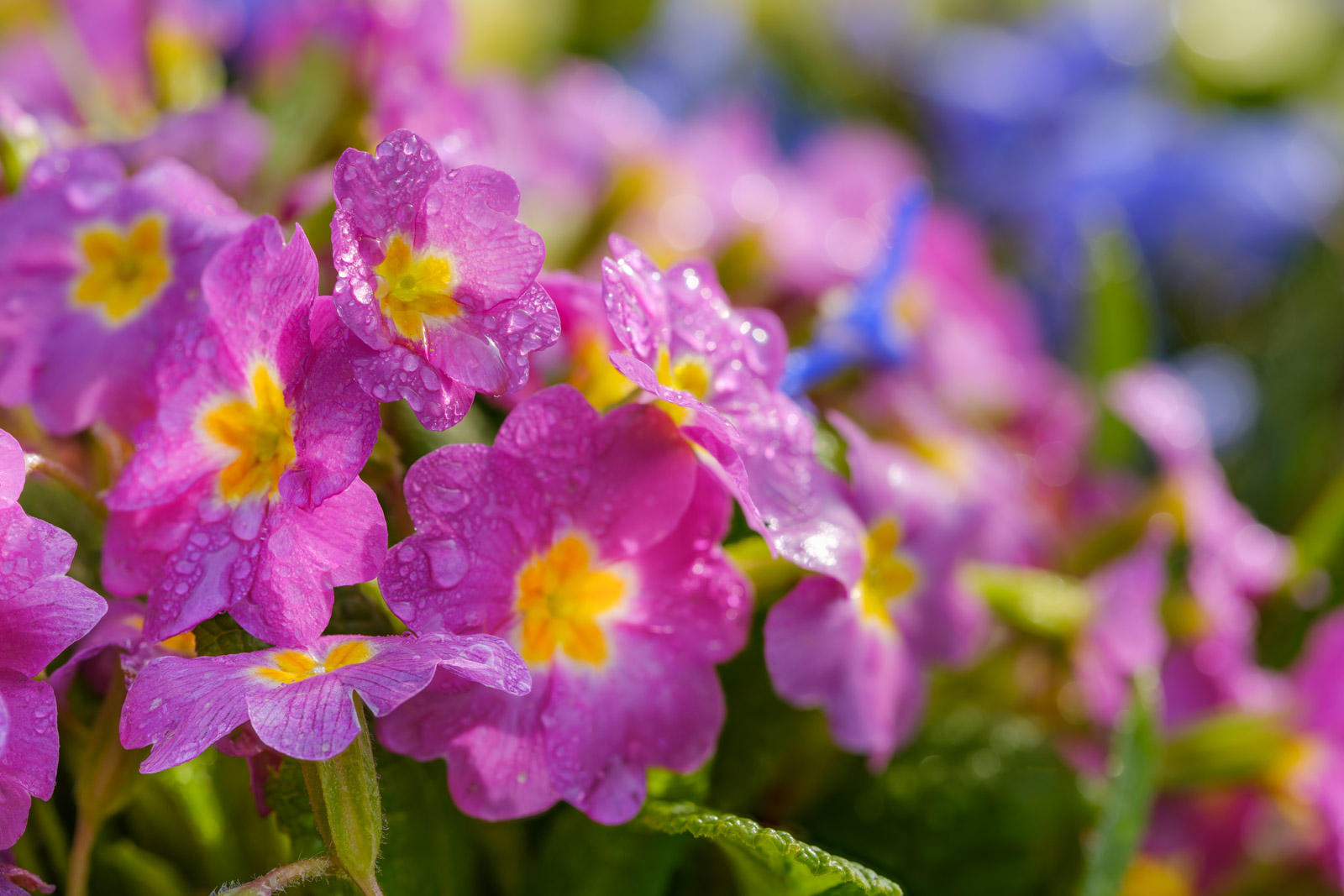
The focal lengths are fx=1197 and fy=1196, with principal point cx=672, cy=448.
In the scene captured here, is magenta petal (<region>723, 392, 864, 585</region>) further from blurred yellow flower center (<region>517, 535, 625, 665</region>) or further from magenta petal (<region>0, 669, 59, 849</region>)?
magenta petal (<region>0, 669, 59, 849</region>)

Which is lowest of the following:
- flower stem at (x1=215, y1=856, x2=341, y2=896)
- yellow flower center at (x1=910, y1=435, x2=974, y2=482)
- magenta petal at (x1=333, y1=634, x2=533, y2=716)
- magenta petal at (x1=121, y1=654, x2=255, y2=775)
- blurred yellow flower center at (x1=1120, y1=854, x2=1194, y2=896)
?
blurred yellow flower center at (x1=1120, y1=854, x2=1194, y2=896)

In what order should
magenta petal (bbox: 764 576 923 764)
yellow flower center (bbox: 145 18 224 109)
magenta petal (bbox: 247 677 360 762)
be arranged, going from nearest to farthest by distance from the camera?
magenta petal (bbox: 247 677 360 762), magenta petal (bbox: 764 576 923 764), yellow flower center (bbox: 145 18 224 109)

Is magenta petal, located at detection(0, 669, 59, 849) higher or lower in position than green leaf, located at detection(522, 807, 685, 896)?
higher


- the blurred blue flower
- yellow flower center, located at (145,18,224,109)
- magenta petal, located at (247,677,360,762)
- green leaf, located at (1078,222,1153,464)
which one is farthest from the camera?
the blurred blue flower

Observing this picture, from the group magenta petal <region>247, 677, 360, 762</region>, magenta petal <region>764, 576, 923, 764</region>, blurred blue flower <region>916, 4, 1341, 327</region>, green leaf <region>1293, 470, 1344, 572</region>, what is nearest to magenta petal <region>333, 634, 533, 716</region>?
magenta petal <region>247, 677, 360, 762</region>

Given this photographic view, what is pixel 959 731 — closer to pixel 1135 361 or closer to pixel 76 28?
pixel 1135 361

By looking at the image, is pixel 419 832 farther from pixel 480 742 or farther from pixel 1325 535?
pixel 1325 535

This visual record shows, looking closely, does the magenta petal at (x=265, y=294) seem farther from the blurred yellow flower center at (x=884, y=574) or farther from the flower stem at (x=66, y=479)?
the blurred yellow flower center at (x=884, y=574)
